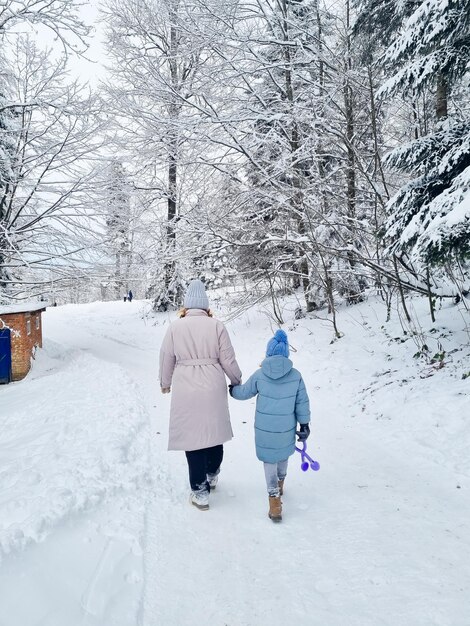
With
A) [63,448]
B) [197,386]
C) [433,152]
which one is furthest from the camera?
[433,152]

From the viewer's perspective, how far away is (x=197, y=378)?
347 cm

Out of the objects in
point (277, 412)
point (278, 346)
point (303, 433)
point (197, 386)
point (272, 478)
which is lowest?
point (272, 478)

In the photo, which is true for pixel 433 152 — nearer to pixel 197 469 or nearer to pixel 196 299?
pixel 196 299

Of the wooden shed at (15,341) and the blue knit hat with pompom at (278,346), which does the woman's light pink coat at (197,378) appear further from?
the wooden shed at (15,341)

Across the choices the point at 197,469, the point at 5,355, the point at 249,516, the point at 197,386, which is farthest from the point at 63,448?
the point at 5,355

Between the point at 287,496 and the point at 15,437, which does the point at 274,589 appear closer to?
the point at 287,496

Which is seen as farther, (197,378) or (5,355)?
(5,355)

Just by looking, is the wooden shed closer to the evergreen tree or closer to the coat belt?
the coat belt

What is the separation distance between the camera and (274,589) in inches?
99.4

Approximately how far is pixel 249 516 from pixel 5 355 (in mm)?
7219

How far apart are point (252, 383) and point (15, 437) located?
3.63m

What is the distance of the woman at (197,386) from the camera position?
11.3ft

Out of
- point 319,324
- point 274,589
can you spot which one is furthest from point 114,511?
point 319,324

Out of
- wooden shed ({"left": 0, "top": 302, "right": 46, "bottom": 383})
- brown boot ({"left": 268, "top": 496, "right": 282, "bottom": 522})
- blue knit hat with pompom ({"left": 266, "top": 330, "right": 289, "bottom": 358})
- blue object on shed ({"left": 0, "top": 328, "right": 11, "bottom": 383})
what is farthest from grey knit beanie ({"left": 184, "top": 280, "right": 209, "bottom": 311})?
blue object on shed ({"left": 0, "top": 328, "right": 11, "bottom": 383})
